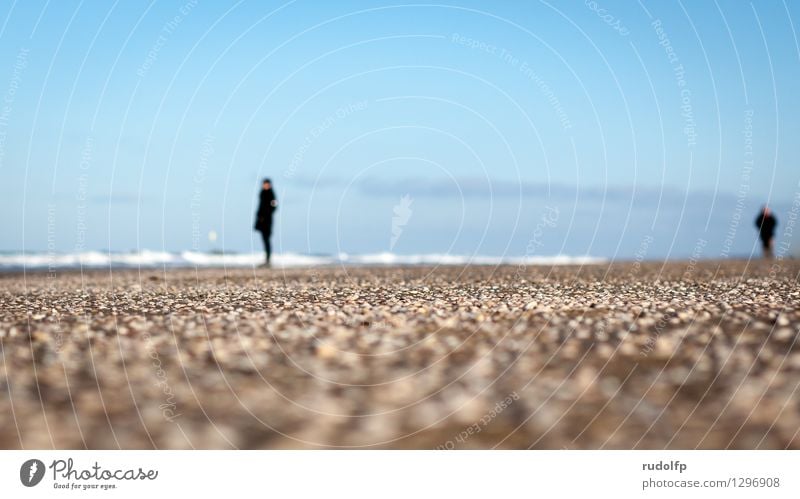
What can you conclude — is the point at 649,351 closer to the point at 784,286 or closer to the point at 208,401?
the point at 208,401

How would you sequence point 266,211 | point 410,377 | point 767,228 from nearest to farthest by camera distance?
1. point 410,377
2. point 266,211
3. point 767,228

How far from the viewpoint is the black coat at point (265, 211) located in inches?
1161

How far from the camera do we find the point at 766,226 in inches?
1752

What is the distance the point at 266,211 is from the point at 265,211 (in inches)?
1.6

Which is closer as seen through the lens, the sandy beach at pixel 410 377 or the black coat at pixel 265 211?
the sandy beach at pixel 410 377

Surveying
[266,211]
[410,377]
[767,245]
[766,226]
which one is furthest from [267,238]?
[767,245]

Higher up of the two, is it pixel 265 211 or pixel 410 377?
pixel 265 211

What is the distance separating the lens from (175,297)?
45.6 feet

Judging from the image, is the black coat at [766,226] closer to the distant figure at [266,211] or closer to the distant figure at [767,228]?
the distant figure at [767,228]

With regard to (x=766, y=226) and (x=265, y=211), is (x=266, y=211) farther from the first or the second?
(x=766, y=226)

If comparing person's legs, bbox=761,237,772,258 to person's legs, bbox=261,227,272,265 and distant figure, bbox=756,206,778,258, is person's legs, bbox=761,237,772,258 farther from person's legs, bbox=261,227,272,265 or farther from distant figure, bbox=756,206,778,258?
person's legs, bbox=261,227,272,265

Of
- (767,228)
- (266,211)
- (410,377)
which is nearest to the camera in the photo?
(410,377)

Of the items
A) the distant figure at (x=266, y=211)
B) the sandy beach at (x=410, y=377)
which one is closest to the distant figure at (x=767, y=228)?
the distant figure at (x=266, y=211)

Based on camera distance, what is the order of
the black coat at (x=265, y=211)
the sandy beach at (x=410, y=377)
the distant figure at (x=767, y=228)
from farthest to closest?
1. the distant figure at (x=767, y=228)
2. the black coat at (x=265, y=211)
3. the sandy beach at (x=410, y=377)
